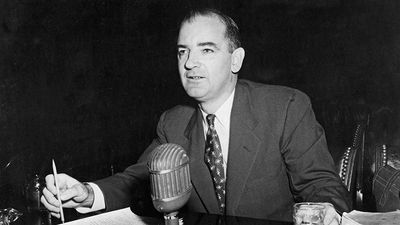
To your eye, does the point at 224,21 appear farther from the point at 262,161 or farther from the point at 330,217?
the point at 330,217

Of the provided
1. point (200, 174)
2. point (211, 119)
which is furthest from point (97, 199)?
point (211, 119)

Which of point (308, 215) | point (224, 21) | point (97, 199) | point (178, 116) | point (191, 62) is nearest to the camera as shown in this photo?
point (308, 215)

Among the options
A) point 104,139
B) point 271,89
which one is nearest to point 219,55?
point 271,89

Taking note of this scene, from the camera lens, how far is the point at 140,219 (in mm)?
1778

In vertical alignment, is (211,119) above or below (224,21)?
below

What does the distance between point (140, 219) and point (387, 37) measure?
3065 millimetres

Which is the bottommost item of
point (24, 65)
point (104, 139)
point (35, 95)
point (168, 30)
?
point (104, 139)

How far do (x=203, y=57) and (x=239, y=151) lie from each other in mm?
501

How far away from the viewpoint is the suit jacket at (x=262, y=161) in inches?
81.4

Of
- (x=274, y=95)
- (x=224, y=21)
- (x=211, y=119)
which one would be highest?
(x=224, y=21)

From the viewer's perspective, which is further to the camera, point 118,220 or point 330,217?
point 118,220

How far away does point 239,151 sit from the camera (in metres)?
2.16

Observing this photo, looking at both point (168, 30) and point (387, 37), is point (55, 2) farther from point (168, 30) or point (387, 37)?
point (387, 37)

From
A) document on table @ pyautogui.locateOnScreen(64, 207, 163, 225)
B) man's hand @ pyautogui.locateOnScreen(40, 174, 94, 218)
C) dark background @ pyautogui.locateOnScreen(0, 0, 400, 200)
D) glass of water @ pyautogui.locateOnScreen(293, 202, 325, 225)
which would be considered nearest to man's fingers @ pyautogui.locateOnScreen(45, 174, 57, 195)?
man's hand @ pyautogui.locateOnScreen(40, 174, 94, 218)
